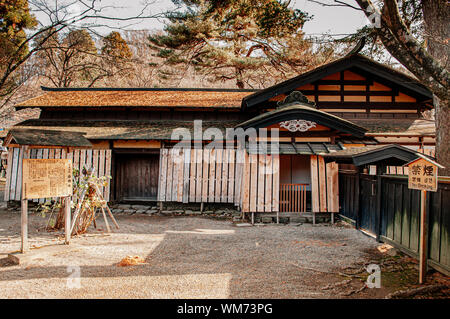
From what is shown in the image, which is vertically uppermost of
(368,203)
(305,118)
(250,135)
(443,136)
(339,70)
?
(339,70)

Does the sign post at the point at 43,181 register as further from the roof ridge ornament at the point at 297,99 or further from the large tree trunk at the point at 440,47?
the large tree trunk at the point at 440,47

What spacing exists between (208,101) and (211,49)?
601 cm

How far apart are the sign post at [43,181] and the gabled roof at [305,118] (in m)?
5.24

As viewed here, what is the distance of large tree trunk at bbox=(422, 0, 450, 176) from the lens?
6.24 m

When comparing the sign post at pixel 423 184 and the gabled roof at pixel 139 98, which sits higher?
the gabled roof at pixel 139 98

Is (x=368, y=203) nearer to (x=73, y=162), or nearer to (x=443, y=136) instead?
(x=443, y=136)

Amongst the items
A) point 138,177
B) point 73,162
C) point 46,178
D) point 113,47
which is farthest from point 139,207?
point 113,47

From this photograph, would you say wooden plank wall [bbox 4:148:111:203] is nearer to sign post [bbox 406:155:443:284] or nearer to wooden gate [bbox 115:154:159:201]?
wooden gate [bbox 115:154:159:201]

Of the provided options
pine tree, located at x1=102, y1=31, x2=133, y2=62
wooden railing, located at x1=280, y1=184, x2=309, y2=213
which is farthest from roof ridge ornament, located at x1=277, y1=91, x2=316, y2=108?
pine tree, located at x1=102, y1=31, x2=133, y2=62

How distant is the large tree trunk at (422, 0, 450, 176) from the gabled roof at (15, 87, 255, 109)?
25.0ft

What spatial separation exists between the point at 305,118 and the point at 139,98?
28.1 feet

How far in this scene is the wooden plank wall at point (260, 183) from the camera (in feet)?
30.5

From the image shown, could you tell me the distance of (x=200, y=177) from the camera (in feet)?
36.8

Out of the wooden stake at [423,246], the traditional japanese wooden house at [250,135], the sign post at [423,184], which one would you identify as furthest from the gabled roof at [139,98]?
the wooden stake at [423,246]
